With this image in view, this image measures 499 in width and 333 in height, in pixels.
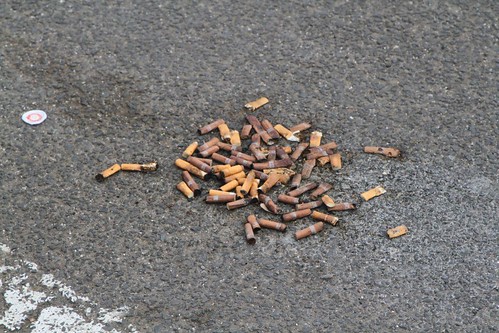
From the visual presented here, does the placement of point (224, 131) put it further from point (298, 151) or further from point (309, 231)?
point (309, 231)

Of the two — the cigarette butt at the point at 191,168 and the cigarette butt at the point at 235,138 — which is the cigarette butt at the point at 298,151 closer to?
the cigarette butt at the point at 235,138

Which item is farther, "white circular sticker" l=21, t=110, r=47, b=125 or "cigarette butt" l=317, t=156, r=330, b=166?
"white circular sticker" l=21, t=110, r=47, b=125

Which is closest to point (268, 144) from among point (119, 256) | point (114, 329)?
point (119, 256)

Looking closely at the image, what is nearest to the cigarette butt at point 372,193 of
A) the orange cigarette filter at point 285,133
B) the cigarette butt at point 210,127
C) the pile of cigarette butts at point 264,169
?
the pile of cigarette butts at point 264,169

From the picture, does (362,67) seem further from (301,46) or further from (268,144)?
(268,144)

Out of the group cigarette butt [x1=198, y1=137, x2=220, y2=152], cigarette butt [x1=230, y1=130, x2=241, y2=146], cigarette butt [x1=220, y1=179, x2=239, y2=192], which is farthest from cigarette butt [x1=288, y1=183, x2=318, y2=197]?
cigarette butt [x1=198, y1=137, x2=220, y2=152]

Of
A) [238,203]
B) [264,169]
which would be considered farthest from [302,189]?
[238,203]

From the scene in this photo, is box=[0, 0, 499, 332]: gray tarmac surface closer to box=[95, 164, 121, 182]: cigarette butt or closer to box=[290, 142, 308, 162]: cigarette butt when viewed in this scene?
box=[95, 164, 121, 182]: cigarette butt
